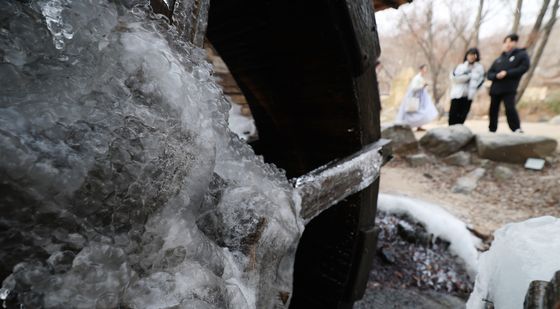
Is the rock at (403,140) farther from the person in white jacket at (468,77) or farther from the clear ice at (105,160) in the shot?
the clear ice at (105,160)

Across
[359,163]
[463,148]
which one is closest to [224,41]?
[359,163]

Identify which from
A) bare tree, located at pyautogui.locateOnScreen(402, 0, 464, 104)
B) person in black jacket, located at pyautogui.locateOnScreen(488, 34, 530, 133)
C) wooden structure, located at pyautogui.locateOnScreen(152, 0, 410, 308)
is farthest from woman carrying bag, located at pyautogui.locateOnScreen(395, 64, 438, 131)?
bare tree, located at pyautogui.locateOnScreen(402, 0, 464, 104)

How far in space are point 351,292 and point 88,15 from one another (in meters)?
2.25

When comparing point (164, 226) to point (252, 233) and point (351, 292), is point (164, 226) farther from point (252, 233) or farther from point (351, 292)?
point (351, 292)

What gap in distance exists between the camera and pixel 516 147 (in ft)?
18.4

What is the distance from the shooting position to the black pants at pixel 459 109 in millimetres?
6457

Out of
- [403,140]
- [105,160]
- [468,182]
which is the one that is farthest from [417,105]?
[105,160]

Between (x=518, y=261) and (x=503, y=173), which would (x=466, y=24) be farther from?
(x=518, y=261)

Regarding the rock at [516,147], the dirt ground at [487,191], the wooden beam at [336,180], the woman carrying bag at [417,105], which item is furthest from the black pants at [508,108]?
the wooden beam at [336,180]

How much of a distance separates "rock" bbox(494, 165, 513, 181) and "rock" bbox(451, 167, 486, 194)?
0.20 metres

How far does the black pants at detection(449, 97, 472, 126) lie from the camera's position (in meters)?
6.46

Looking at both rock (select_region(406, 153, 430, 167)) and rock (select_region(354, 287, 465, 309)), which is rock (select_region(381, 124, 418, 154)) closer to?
rock (select_region(406, 153, 430, 167))

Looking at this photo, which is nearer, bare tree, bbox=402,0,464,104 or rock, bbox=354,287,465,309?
rock, bbox=354,287,465,309

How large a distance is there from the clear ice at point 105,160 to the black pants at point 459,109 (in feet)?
23.2
